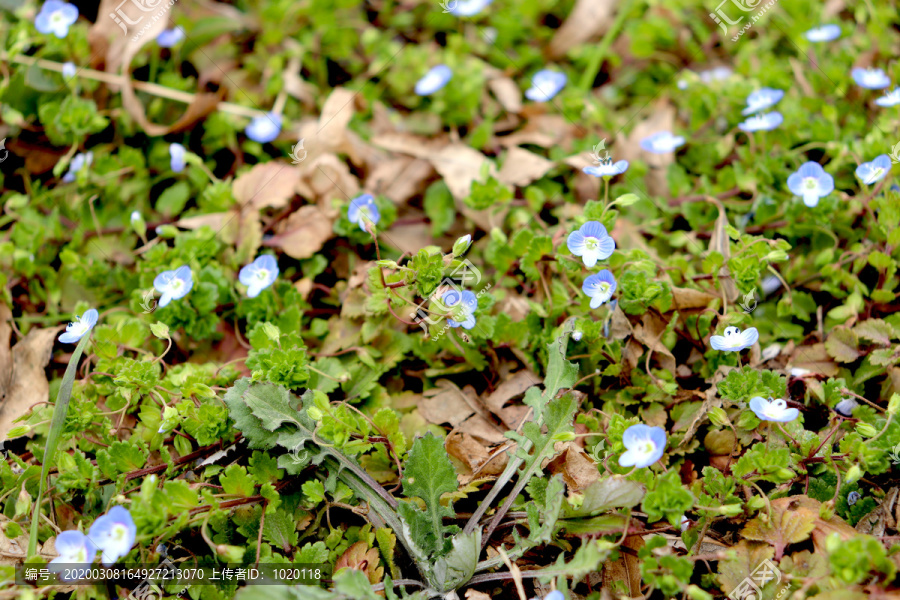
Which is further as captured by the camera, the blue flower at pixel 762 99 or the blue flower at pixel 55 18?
the blue flower at pixel 55 18

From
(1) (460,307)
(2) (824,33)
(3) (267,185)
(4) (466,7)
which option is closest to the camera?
(1) (460,307)

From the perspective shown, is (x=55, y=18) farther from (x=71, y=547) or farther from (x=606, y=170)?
(x=606, y=170)

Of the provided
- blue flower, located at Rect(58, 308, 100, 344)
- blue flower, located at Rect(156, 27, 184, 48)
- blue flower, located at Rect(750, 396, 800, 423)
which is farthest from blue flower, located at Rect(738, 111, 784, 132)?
blue flower, located at Rect(156, 27, 184, 48)

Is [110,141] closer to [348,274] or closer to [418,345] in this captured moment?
[348,274]

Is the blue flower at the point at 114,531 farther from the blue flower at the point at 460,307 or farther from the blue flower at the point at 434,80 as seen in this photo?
the blue flower at the point at 434,80

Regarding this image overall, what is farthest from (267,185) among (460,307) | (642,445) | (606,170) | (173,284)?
(642,445)

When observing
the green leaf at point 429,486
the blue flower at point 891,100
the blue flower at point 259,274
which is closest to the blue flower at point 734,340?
the green leaf at point 429,486
